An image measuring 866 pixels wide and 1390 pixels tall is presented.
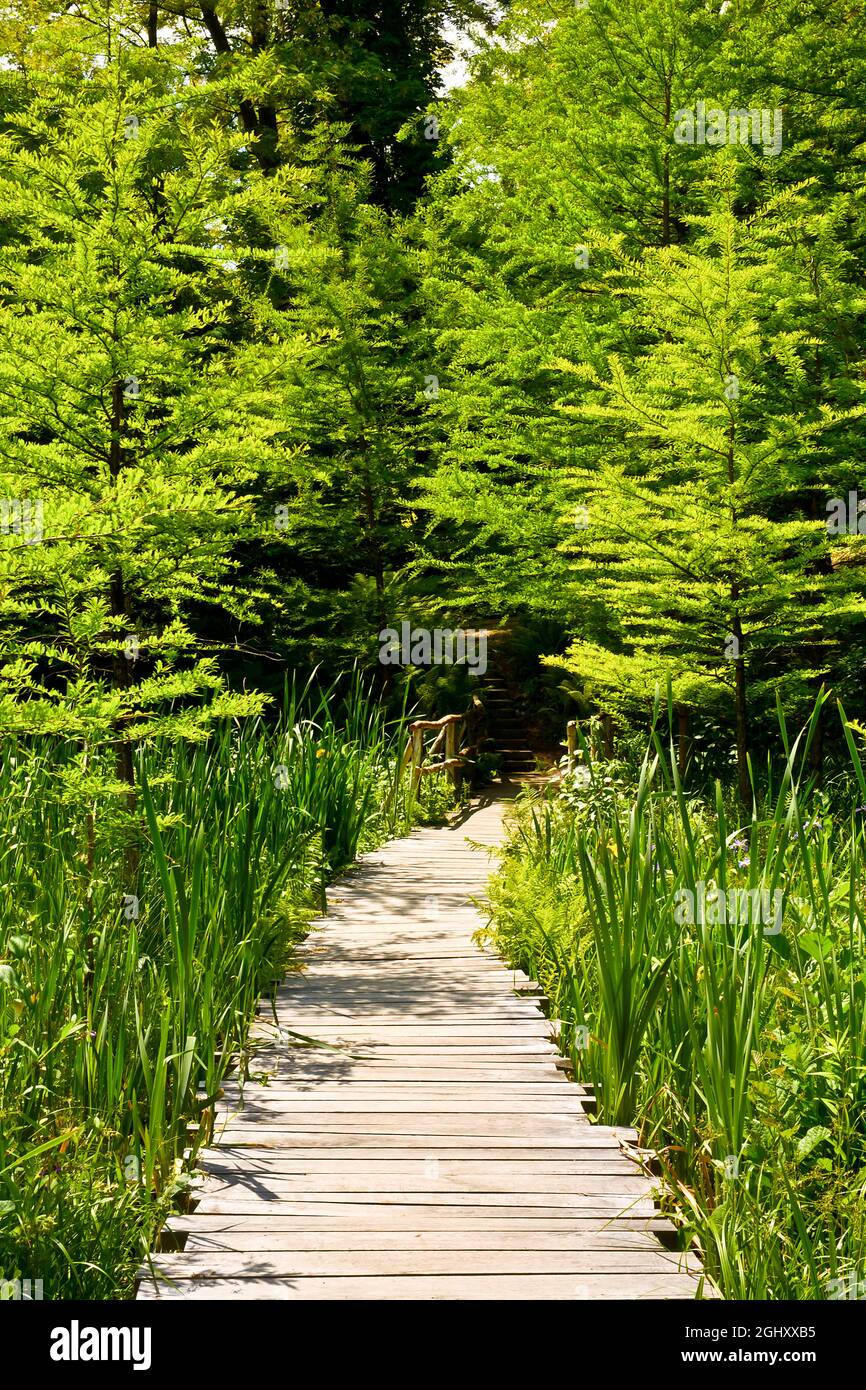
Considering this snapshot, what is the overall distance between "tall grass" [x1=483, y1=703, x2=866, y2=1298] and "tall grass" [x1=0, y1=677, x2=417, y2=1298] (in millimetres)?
1330

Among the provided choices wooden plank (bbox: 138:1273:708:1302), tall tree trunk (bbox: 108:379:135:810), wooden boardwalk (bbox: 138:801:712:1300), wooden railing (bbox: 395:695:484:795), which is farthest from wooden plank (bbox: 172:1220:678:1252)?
wooden railing (bbox: 395:695:484:795)

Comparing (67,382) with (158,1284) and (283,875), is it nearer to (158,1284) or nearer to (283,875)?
(283,875)

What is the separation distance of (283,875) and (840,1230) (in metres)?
2.99

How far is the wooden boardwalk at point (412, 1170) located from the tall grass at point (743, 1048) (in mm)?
187

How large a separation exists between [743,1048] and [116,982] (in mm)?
2033

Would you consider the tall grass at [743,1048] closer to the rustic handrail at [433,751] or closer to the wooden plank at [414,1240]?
the wooden plank at [414,1240]

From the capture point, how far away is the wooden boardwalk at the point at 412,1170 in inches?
109

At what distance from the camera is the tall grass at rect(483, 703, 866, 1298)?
9.12 ft

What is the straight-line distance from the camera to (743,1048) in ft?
9.73

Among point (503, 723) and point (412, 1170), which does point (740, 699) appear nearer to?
point (412, 1170)

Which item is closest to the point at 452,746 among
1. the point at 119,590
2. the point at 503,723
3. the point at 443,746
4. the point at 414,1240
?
the point at 443,746

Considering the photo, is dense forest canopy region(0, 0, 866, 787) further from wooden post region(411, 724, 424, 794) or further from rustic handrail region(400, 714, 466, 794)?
wooden post region(411, 724, 424, 794)
